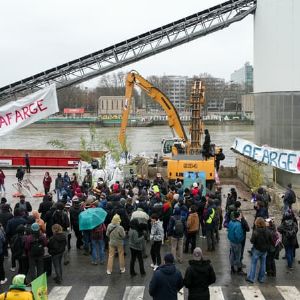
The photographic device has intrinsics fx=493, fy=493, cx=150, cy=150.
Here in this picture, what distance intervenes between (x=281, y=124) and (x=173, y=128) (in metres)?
7.49

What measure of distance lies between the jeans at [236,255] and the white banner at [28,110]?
15.6 feet

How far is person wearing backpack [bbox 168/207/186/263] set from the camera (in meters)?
10.5

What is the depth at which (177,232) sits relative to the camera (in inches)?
412

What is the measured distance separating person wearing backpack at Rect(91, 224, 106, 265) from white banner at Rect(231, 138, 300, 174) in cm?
1104

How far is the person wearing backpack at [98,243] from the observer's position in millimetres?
10656

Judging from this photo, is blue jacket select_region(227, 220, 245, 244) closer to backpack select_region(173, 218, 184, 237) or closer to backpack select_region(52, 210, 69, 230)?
backpack select_region(173, 218, 184, 237)

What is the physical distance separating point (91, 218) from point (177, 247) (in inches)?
78.4

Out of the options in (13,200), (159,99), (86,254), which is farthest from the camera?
(159,99)

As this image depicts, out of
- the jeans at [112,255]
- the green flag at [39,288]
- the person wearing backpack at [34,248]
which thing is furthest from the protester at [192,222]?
the green flag at [39,288]

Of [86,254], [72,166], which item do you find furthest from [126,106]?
[86,254]

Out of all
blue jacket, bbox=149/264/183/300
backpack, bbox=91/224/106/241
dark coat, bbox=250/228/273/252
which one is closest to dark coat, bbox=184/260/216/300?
blue jacket, bbox=149/264/183/300

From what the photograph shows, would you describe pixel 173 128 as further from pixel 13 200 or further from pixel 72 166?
pixel 13 200

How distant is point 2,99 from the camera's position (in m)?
23.3

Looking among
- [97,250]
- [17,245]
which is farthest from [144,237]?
[17,245]
